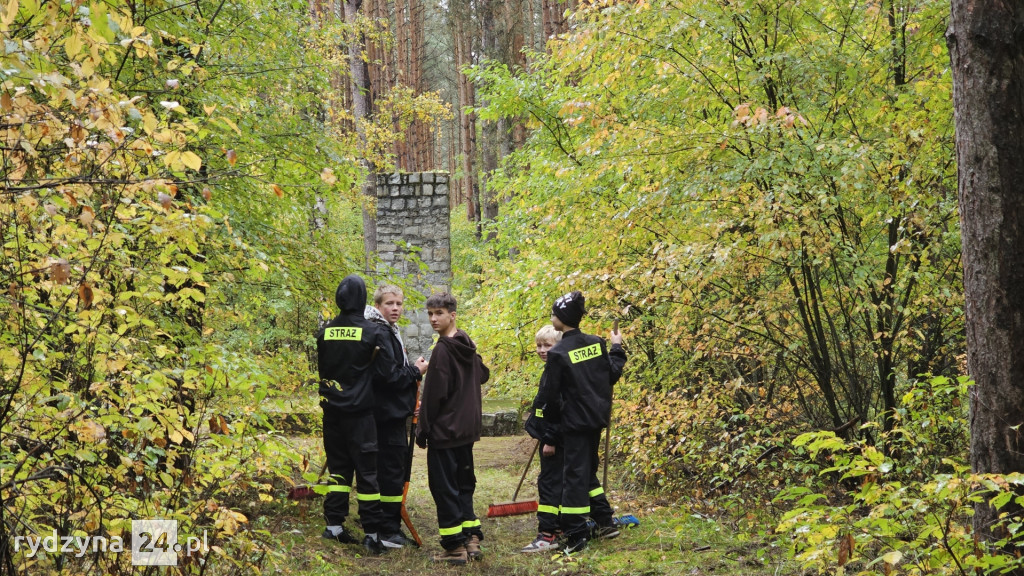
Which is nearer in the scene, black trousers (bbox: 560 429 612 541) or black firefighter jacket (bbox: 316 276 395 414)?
black trousers (bbox: 560 429 612 541)

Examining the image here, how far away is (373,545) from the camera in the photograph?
5812 mm

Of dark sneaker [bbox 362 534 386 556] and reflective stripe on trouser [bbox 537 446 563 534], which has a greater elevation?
reflective stripe on trouser [bbox 537 446 563 534]

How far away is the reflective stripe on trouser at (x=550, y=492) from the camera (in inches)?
231

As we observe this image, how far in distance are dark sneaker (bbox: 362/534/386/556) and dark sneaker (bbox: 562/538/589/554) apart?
4.44ft

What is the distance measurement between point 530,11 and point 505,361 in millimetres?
16116

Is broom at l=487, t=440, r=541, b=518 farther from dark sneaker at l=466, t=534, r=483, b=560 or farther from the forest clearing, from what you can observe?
dark sneaker at l=466, t=534, r=483, b=560

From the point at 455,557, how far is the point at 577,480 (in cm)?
101

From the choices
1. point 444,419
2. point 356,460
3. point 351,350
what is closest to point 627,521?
point 444,419

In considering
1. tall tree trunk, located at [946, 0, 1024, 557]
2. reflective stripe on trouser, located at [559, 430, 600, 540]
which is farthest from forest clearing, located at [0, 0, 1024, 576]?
reflective stripe on trouser, located at [559, 430, 600, 540]

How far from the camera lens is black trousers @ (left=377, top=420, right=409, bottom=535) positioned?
6.04m

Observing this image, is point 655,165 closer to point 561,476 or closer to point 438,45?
point 561,476

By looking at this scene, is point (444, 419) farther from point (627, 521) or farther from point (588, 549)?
point (627, 521)

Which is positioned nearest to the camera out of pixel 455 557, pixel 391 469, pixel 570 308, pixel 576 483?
pixel 455 557

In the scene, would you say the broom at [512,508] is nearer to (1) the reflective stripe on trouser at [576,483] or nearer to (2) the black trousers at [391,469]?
(2) the black trousers at [391,469]
